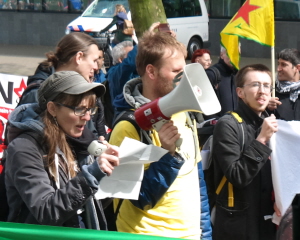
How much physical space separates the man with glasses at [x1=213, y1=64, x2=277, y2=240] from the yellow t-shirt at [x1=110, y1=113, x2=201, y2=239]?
31.6 inches

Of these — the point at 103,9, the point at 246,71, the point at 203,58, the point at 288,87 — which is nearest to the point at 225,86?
the point at 203,58

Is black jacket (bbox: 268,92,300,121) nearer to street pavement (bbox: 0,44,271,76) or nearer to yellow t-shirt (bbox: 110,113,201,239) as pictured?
yellow t-shirt (bbox: 110,113,201,239)

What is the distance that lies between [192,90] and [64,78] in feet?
1.89

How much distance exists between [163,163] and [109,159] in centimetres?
41

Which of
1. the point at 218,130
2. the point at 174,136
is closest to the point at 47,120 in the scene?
the point at 174,136

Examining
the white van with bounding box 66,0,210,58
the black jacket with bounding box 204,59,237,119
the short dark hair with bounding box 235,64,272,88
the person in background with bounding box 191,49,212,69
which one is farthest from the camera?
the white van with bounding box 66,0,210,58

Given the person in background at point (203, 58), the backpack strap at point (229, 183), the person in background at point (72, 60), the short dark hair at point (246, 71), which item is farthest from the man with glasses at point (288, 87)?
the person in background at point (203, 58)

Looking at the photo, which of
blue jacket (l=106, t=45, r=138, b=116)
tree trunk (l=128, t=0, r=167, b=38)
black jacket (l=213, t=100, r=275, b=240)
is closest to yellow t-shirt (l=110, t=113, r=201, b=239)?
black jacket (l=213, t=100, r=275, b=240)

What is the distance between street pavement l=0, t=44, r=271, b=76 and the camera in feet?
49.7

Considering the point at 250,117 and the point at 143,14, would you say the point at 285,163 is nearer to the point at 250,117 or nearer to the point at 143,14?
the point at 250,117

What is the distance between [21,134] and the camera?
2660 mm

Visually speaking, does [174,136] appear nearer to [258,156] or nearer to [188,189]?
[188,189]

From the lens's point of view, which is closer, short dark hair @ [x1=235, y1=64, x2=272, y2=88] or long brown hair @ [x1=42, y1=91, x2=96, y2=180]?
long brown hair @ [x1=42, y1=91, x2=96, y2=180]

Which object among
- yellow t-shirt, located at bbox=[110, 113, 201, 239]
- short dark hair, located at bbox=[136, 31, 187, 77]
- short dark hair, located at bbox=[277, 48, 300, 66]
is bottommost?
yellow t-shirt, located at bbox=[110, 113, 201, 239]
